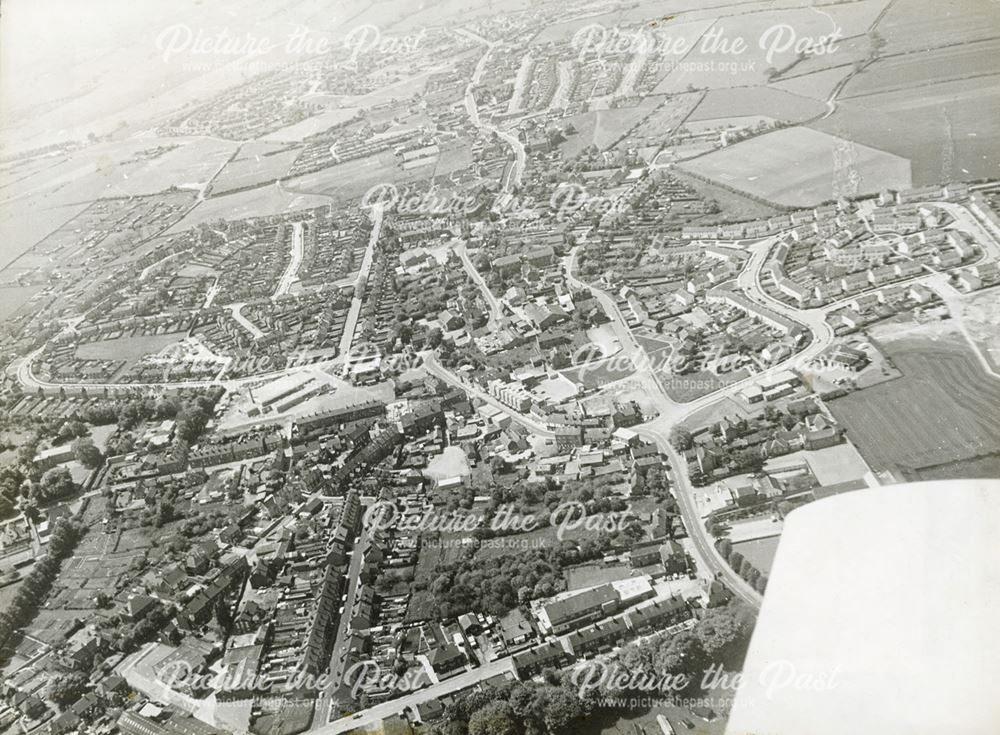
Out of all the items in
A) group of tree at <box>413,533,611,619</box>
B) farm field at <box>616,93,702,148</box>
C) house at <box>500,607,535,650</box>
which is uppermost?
farm field at <box>616,93,702,148</box>

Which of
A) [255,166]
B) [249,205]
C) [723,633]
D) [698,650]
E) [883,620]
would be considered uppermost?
[883,620]

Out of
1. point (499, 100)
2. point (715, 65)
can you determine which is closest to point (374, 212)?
point (499, 100)

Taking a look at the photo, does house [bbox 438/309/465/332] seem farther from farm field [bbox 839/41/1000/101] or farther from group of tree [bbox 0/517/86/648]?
farm field [bbox 839/41/1000/101]

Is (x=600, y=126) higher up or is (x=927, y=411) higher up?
(x=600, y=126)

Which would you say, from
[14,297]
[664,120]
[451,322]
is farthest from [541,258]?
[14,297]

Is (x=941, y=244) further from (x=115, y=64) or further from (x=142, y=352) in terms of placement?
(x=115, y=64)

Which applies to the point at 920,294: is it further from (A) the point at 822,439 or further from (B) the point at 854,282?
(A) the point at 822,439

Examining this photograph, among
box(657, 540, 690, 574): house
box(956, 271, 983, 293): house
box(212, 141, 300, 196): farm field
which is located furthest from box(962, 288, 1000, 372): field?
box(212, 141, 300, 196): farm field
